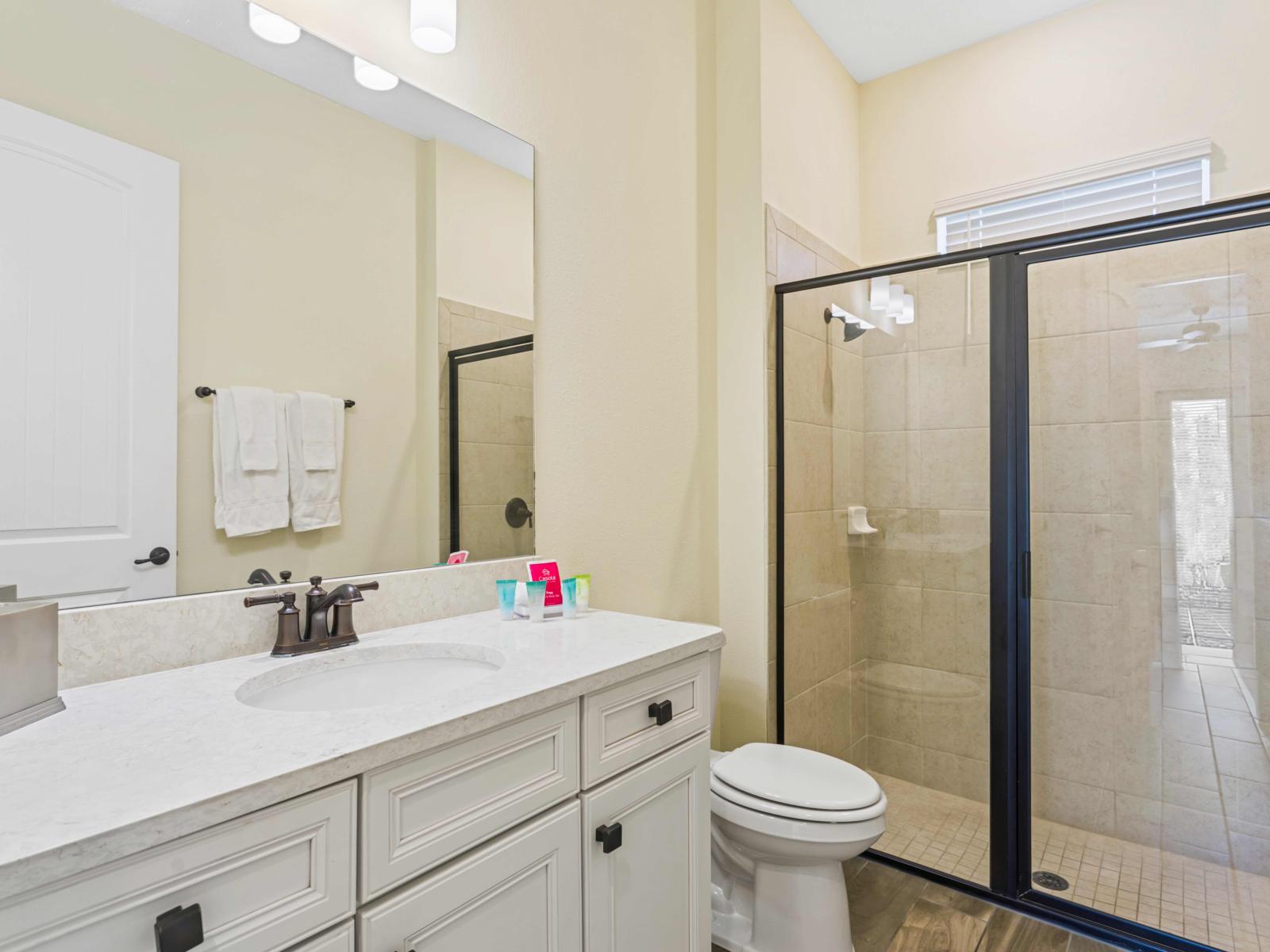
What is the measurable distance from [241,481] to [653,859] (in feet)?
3.27

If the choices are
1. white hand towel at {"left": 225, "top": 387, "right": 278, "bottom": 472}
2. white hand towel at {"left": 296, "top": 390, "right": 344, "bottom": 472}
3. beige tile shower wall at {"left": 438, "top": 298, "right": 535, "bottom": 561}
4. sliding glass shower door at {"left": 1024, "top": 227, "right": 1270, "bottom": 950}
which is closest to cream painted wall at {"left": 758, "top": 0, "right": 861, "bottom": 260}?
sliding glass shower door at {"left": 1024, "top": 227, "right": 1270, "bottom": 950}

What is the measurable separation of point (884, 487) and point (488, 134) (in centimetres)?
159

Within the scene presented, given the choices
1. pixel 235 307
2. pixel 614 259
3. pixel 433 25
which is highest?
pixel 433 25

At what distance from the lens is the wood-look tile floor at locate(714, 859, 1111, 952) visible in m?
1.76

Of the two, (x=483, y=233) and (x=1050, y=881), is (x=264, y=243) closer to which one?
(x=483, y=233)

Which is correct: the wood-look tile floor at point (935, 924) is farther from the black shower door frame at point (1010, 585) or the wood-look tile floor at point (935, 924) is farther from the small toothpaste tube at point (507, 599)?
the small toothpaste tube at point (507, 599)

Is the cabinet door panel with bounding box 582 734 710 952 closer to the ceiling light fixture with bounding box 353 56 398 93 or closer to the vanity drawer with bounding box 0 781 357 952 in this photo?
the vanity drawer with bounding box 0 781 357 952

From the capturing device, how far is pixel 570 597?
5.29 feet

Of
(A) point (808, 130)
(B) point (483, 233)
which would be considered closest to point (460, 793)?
(B) point (483, 233)

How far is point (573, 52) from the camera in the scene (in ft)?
6.15

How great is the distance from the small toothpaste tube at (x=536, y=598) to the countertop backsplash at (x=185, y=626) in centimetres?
22

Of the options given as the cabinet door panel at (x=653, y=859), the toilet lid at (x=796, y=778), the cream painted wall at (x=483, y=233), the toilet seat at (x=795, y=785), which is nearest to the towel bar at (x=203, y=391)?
the cream painted wall at (x=483, y=233)

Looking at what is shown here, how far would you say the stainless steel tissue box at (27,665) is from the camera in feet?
2.76

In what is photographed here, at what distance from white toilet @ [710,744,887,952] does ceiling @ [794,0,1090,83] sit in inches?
100
